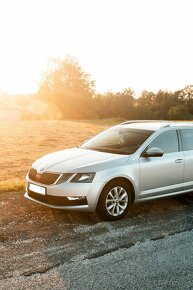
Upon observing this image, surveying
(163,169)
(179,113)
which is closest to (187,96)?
(179,113)

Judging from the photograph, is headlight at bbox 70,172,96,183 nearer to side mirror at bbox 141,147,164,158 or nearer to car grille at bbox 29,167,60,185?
car grille at bbox 29,167,60,185

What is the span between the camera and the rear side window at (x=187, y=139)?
25.4 ft

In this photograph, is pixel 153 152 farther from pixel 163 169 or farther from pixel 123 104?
pixel 123 104

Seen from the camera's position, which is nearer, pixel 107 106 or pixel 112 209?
pixel 112 209

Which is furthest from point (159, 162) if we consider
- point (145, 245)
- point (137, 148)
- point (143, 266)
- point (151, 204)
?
point (143, 266)

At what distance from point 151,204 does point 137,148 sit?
130 centimetres

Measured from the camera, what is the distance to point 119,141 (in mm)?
7727

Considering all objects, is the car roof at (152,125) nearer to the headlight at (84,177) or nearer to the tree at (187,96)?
the headlight at (84,177)

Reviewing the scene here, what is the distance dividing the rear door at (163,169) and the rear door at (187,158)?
12 cm

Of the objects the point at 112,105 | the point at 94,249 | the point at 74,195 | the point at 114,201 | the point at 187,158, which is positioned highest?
the point at 112,105

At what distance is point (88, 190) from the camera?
6.34m

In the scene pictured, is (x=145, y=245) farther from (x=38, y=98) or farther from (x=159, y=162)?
(x=38, y=98)

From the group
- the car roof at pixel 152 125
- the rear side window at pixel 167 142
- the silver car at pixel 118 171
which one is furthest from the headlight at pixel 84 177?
the car roof at pixel 152 125

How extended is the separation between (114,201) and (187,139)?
2204 millimetres
